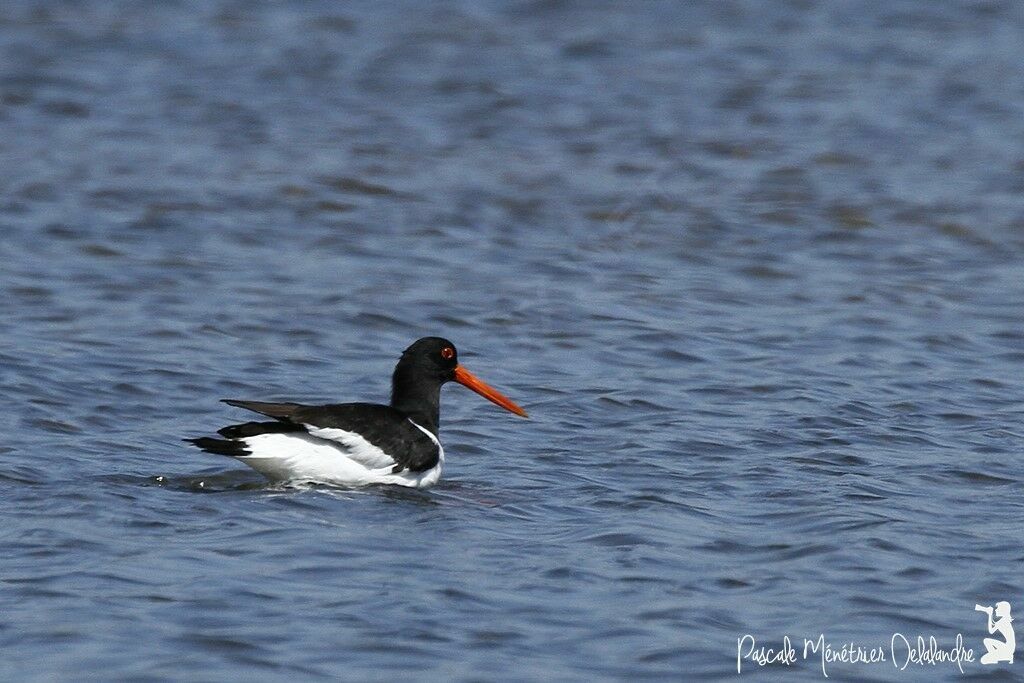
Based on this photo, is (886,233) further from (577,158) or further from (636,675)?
(636,675)

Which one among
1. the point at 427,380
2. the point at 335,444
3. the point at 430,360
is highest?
the point at 430,360

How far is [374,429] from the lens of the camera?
31.5 ft

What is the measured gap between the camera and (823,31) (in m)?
23.1

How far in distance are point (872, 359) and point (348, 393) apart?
359 cm

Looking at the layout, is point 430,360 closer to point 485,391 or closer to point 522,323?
point 485,391

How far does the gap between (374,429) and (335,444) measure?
0.25 meters

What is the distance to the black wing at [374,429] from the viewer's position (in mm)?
9352

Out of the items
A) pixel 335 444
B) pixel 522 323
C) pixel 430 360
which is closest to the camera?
pixel 335 444

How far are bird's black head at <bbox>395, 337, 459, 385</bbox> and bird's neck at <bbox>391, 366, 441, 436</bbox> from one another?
34mm

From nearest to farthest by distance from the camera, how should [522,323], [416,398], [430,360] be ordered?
[416,398] < [430,360] < [522,323]

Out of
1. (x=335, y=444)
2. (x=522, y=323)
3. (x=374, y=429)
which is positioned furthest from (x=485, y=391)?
(x=522, y=323)

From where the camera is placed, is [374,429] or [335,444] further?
[374,429]

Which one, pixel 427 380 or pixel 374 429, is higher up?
pixel 427 380

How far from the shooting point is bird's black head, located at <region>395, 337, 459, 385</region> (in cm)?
1035
